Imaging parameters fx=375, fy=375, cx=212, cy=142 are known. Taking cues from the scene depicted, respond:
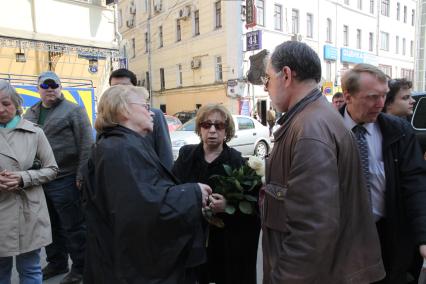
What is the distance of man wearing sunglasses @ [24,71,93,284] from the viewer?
319 centimetres

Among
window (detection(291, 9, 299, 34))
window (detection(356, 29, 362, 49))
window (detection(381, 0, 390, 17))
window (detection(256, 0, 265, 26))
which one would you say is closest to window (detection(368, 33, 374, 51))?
window (detection(356, 29, 362, 49))

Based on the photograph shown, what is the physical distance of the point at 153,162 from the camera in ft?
5.72

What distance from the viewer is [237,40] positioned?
55.5 feet

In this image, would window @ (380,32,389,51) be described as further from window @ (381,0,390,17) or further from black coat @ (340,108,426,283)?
black coat @ (340,108,426,283)

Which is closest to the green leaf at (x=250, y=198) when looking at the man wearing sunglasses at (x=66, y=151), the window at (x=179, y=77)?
the man wearing sunglasses at (x=66, y=151)

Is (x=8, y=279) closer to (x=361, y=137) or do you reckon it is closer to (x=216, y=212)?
(x=216, y=212)

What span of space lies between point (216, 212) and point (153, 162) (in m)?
0.57

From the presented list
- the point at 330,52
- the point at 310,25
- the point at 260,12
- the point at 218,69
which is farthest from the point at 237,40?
the point at 330,52

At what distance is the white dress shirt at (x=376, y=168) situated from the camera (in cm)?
196

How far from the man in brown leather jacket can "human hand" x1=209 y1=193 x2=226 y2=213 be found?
532mm

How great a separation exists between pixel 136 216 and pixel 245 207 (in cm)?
69

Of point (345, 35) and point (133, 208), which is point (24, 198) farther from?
point (345, 35)

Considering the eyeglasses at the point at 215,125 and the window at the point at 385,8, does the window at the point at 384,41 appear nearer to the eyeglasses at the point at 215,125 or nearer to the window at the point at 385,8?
the window at the point at 385,8

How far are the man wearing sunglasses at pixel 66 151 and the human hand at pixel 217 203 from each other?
1510mm
